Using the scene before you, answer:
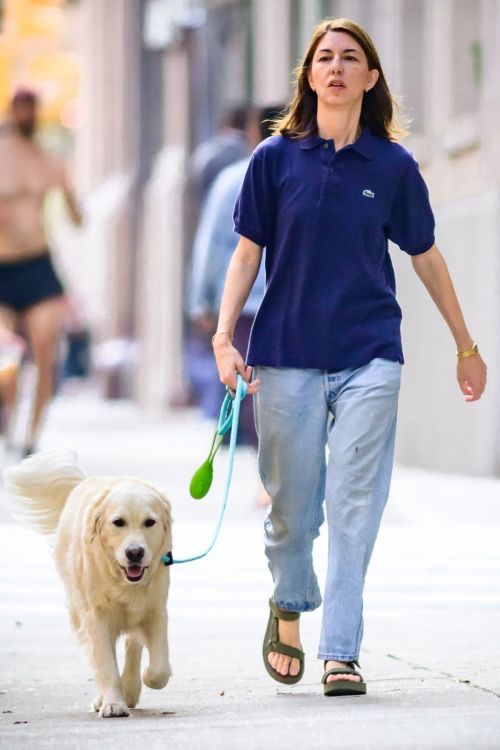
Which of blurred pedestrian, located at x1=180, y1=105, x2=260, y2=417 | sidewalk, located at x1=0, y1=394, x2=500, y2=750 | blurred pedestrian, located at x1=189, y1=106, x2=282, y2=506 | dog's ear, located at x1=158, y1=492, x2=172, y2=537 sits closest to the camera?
sidewalk, located at x1=0, y1=394, x2=500, y2=750

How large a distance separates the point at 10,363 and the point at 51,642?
426 inches

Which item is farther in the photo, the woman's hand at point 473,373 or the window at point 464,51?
the window at point 464,51

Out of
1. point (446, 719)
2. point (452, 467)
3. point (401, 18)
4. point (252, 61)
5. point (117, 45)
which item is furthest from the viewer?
point (117, 45)

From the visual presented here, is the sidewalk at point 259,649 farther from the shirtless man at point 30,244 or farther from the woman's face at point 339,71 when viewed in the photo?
the shirtless man at point 30,244

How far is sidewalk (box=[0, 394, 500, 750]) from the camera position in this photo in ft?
17.9

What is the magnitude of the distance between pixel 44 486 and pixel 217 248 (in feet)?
17.8

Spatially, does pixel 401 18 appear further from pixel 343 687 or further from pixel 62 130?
pixel 62 130

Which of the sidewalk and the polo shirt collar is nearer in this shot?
the sidewalk


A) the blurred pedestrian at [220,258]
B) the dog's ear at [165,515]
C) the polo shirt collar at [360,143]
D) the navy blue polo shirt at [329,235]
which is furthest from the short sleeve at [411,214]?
the blurred pedestrian at [220,258]

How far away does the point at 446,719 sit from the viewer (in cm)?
553

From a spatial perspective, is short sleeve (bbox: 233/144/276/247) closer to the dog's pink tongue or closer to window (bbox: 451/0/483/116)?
the dog's pink tongue

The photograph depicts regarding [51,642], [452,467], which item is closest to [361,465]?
[51,642]

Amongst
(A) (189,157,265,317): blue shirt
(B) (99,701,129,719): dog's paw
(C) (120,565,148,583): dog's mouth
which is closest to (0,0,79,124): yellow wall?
(A) (189,157,265,317): blue shirt

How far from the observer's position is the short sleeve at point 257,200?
6230 millimetres
